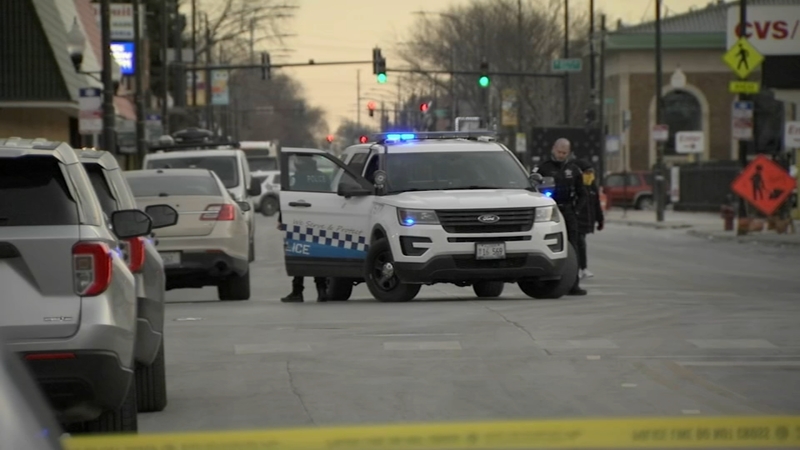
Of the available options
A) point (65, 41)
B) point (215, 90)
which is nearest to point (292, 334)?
point (65, 41)

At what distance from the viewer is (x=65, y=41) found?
36.4 meters

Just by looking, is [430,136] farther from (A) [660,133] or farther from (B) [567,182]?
(A) [660,133]

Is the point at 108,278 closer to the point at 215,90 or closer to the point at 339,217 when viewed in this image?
the point at 339,217

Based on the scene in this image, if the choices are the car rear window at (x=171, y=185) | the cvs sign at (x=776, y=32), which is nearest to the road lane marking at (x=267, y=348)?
the car rear window at (x=171, y=185)

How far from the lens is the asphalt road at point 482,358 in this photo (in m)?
9.88

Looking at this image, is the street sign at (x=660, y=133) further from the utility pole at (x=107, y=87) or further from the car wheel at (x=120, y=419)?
the car wheel at (x=120, y=419)

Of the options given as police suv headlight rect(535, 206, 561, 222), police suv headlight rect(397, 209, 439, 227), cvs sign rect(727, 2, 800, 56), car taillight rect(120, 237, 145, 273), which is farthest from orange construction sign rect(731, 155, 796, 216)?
car taillight rect(120, 237, 145, 273)

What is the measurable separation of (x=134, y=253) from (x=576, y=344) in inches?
196

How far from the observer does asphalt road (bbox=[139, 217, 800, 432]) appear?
9.88 metres

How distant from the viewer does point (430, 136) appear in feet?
65.7

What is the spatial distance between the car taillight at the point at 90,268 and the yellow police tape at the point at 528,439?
0.92 meters

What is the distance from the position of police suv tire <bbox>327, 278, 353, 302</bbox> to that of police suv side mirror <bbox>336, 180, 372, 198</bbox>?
1378 millimetres

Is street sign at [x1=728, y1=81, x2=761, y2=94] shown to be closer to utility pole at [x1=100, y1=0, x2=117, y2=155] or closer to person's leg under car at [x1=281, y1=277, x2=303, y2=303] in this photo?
utility pole at [x1=100, y1=0, x2=117, y2=155]

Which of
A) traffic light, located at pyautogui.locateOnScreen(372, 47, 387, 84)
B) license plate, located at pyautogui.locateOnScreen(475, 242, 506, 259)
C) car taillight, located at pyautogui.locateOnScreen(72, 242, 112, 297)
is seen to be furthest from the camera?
traffic light, located at pyautogui.locateOnScreen(372, 47, 387, 84)
